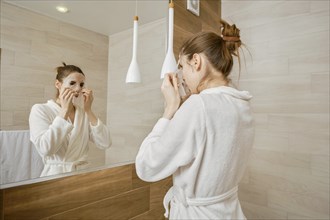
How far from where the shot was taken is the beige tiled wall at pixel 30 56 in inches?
29.5

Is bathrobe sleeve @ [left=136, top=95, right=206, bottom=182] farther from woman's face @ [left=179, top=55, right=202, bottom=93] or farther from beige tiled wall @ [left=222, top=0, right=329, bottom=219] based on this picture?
beige tiled wall @ [left=222, top=0, right=329, bottom=219]

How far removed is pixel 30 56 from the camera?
2.63ft

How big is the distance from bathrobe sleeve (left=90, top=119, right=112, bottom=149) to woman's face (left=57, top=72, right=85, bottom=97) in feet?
0.55

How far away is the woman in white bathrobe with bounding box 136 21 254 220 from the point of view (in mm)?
624

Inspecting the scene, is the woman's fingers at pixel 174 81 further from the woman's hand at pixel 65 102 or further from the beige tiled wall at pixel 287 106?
the beige tiled wall at pixel 287 106

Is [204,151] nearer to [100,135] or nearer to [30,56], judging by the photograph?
[100,135]

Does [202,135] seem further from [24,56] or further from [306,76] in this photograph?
[306,76]

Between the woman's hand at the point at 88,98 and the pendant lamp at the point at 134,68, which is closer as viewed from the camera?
the woman's hand at the point at 88,98

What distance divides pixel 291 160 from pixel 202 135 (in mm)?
1279

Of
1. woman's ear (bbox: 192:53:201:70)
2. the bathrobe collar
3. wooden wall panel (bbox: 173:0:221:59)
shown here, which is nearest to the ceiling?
wooden wall panel (bbox: 173:0:221:59)

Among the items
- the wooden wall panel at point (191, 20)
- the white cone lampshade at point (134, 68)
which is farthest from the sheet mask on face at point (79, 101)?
the wooden wall panel at point (191, 20)

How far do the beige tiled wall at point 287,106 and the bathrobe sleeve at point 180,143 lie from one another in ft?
4.11

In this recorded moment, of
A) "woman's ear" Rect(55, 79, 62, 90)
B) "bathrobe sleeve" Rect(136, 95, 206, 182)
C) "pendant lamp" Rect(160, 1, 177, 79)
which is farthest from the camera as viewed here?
"pendant lamp" Rect(160, 1, 177, 79)

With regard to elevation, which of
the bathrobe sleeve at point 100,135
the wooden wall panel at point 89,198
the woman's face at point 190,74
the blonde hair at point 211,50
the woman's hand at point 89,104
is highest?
the blonde hair at point 211,50
